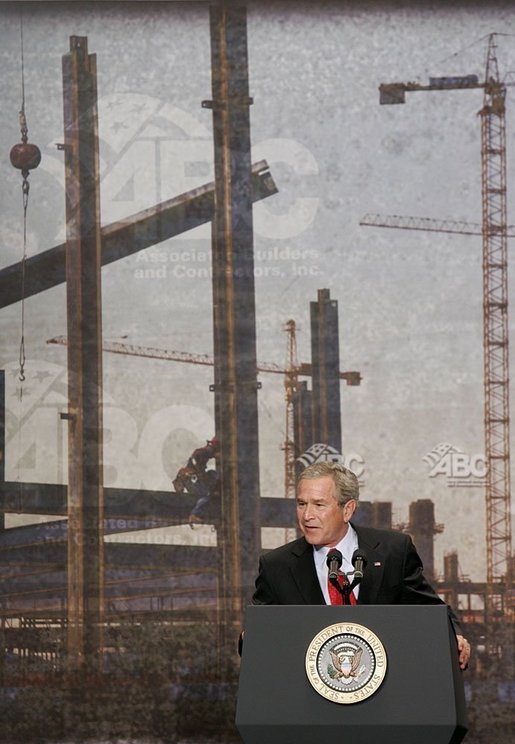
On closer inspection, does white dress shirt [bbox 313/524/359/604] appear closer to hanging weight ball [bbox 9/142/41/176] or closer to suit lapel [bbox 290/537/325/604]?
suit lapel [bbox 290/537/325/604]

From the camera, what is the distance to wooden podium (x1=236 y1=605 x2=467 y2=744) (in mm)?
2352

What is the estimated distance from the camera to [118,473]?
5.77m

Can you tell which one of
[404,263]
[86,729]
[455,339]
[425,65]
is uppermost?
[425,65]

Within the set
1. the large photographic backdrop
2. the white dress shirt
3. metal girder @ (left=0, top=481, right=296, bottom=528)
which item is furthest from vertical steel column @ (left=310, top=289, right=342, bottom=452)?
the white dress shirt

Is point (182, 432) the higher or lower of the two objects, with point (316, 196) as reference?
lower

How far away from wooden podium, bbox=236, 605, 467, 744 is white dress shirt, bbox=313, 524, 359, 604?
539 mm

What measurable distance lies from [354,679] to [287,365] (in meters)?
3.49

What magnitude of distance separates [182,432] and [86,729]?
57.9 inches

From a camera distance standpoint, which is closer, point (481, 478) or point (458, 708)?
point (458, 708)

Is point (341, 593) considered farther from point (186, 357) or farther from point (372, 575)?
point (186, 357)

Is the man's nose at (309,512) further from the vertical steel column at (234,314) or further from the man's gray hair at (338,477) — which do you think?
the vertical steel column at (234,314)

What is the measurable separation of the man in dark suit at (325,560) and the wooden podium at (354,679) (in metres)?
0.47

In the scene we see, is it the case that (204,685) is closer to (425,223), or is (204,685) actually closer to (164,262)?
(164,262)

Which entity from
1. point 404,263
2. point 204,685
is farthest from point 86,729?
point 404,263
